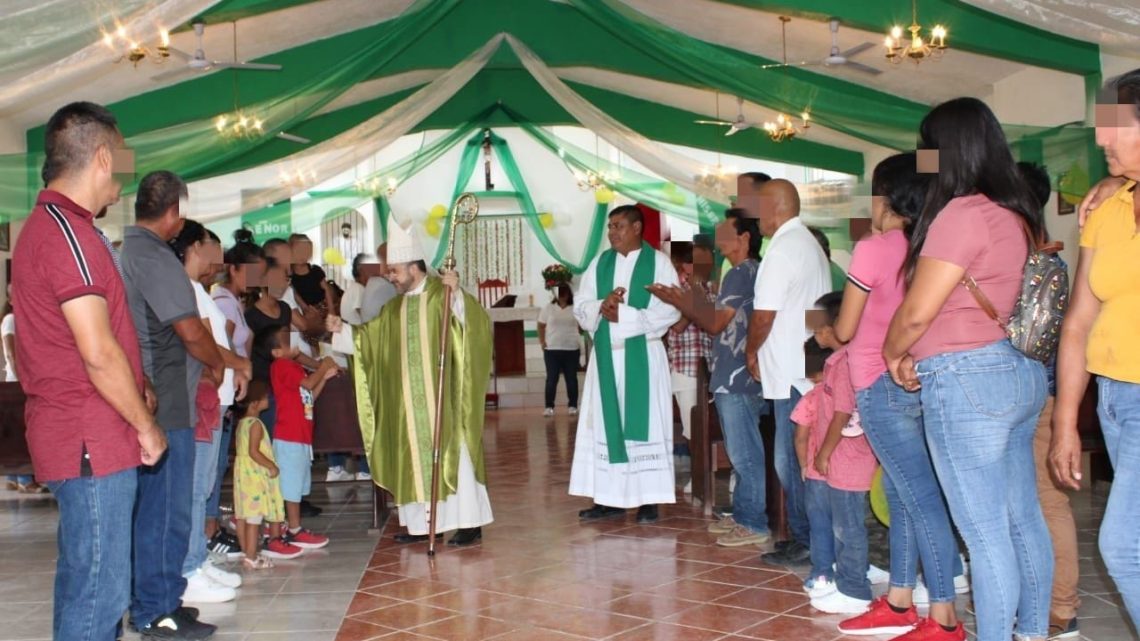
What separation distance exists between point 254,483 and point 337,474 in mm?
2851

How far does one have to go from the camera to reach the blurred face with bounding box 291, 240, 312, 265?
8.03m

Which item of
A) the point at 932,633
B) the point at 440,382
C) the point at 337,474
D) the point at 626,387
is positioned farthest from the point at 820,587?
the point at 337,474

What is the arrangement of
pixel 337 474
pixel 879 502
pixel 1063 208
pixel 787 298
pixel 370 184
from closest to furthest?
1. pixel 879 502
2. pixel 787 298
3. pixel 337 474
4. pixel 1063 208
5. pixel 370 184

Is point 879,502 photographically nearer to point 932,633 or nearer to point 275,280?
point 932,633

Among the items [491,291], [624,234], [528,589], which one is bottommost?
[528,589]

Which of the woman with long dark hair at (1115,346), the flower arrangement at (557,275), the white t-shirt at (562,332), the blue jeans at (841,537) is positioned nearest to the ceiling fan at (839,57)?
the white t-shirt at (562,332)

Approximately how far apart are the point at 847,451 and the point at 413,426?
2.43 metres

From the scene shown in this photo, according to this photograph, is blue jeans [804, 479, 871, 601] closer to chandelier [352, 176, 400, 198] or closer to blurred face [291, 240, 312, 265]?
blurred face [291, 240, 312, 265]

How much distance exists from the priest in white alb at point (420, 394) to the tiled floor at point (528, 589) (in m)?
0.22

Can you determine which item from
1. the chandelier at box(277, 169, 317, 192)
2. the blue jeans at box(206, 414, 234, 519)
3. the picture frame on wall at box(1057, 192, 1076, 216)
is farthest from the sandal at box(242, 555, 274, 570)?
the picture frame on wall at box(1057, 192, 1076, 216)

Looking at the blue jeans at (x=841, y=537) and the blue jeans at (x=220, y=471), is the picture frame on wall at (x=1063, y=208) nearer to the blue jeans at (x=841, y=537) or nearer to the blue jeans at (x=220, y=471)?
the blue jeans at (x=841, y=537)

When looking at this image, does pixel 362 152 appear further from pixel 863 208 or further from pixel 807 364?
pixel 807 364

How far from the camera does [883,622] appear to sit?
13.3 ft

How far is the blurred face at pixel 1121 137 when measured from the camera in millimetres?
2703
